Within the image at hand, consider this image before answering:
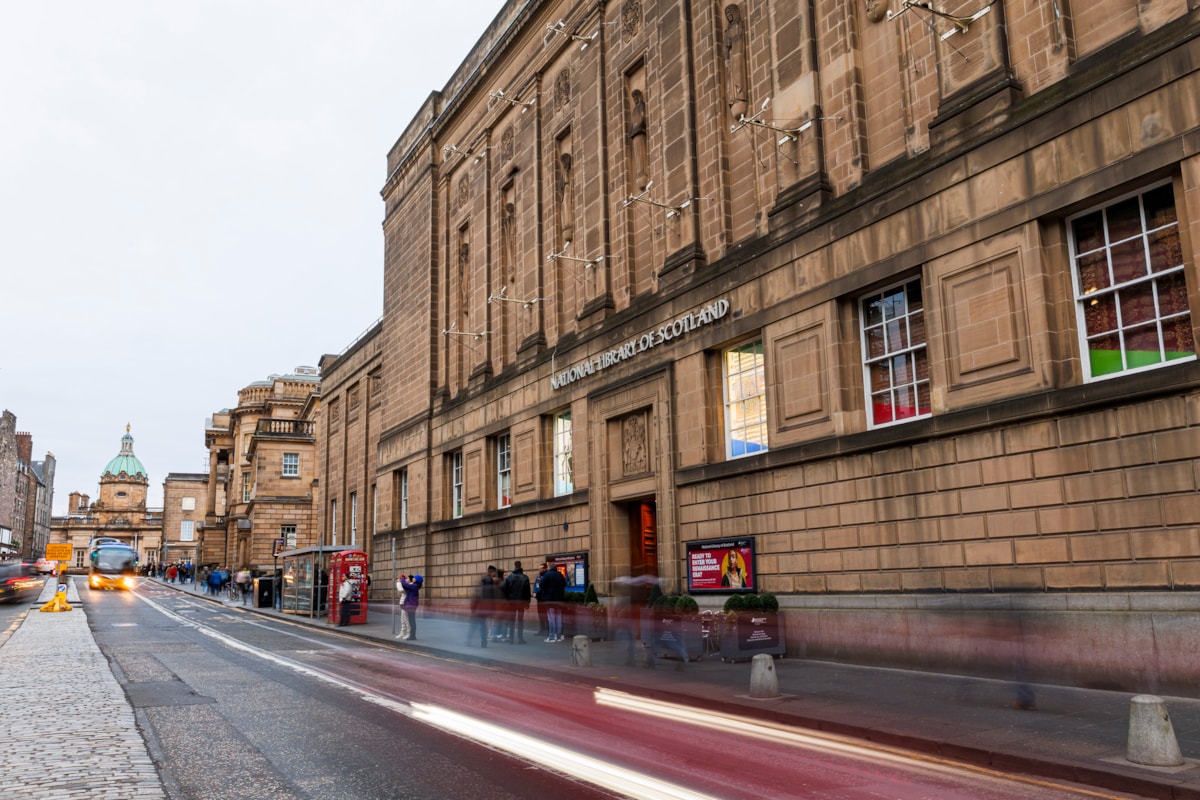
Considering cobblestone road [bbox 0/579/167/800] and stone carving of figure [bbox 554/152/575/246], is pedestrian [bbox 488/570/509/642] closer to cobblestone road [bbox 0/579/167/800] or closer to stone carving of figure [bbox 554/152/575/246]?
cobblestone road [bbox 0/579/167/800]

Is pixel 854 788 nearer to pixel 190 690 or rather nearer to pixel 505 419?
pixel 190 690

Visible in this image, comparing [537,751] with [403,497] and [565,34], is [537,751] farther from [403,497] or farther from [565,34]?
[403,497]

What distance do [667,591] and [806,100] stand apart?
33.3ft

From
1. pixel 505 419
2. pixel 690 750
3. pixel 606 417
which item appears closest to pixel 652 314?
pixel 606 417

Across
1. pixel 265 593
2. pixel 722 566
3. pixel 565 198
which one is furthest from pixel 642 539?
pixel 265 593

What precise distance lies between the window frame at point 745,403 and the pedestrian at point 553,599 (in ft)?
16.0

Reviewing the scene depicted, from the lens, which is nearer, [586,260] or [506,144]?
[586,260]

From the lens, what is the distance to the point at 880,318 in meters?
15.8

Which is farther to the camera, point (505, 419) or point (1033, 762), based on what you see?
point (505, 419)

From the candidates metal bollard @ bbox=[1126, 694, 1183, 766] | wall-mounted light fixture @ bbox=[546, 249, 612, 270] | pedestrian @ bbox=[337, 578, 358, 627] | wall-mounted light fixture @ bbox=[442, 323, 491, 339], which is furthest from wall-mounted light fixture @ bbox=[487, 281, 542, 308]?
metal bollard @ bbox=[1126, 694, 1183, 766]

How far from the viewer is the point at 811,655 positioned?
622 inches

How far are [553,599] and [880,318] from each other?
979 centimetres

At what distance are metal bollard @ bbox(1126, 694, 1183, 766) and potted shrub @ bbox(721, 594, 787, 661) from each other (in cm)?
846

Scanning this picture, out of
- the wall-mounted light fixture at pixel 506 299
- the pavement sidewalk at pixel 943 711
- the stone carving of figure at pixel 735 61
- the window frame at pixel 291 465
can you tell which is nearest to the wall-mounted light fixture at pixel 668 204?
the stone carving of figure at pixel 735 61
